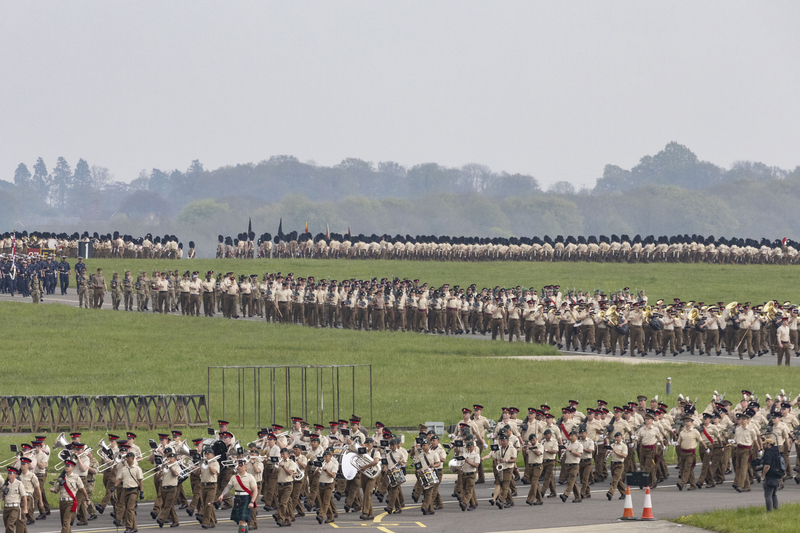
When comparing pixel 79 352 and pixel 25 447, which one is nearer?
pixel 25 447

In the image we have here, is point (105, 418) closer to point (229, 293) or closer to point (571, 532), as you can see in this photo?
point (571, 532)

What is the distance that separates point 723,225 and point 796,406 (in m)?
169

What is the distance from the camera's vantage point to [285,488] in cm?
2200

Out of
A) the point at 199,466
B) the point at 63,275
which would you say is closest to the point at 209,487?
the point at 199,466

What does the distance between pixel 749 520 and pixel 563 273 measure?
48.8 meters

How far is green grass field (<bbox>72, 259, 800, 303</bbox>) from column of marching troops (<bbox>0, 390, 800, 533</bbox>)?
3330 cm

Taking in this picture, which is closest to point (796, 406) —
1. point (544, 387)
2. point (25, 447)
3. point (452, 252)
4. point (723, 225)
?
point (544, 387)

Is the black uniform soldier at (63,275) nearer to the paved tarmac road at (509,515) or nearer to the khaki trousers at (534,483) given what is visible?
the paved tarmac road at (509,515)

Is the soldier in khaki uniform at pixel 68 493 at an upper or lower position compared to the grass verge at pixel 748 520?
upper

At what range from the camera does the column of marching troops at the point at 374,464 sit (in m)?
21.3

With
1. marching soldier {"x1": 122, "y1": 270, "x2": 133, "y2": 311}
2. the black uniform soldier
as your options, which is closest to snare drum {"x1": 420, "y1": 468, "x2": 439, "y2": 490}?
marching soldier {"x1": 122, "y1": 270, "x2": 133, "y2": 311}

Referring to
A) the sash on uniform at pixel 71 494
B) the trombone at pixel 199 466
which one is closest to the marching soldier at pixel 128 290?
the trombone at pixel 199 466

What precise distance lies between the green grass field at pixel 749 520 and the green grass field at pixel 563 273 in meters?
37.8

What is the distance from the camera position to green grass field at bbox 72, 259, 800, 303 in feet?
203
